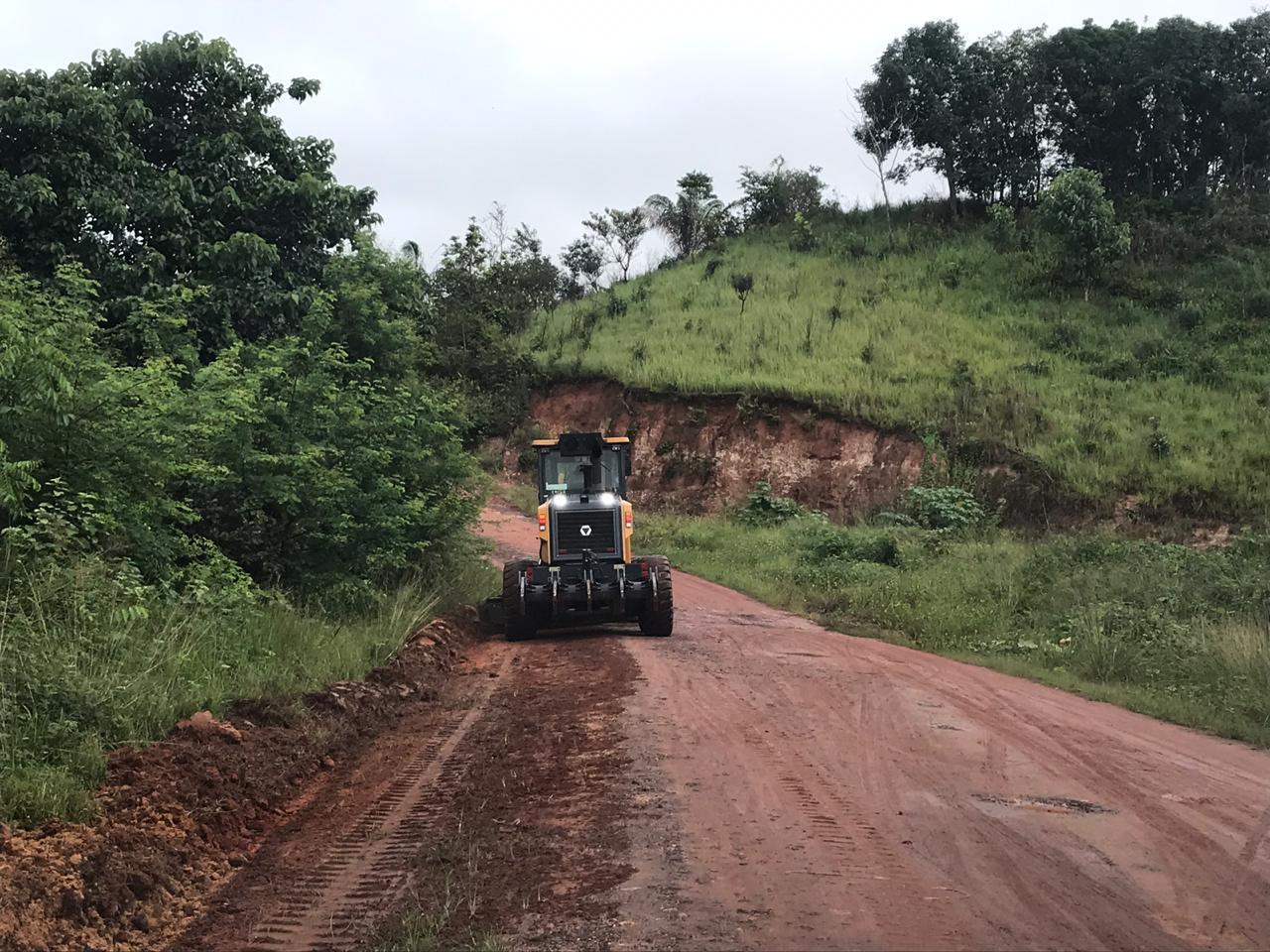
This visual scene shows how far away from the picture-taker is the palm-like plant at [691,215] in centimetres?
6031

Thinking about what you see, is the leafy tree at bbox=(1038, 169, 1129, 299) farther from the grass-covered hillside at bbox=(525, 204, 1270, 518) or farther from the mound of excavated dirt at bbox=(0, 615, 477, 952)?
the mound of excavated dirt at bbox=(0, 615, 477, 952)

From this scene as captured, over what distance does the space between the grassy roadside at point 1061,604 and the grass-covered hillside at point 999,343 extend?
614 centimetres

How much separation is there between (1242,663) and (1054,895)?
7675 mm

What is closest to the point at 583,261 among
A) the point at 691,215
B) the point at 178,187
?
the point at 691,215

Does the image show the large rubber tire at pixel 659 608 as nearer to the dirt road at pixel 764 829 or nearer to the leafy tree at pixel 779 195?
the dirt road at pixel 764 829

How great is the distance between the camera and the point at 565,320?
156 ft

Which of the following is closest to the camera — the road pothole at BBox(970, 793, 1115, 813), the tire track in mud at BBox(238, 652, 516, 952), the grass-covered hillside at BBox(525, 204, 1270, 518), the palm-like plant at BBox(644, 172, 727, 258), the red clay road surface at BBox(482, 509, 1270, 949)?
the red clay road surface at BBox(482, 509, 1270, 949)

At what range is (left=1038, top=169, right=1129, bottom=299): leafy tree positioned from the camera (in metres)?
37.3

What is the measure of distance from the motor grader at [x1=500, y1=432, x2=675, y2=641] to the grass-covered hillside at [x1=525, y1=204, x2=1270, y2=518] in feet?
58.5

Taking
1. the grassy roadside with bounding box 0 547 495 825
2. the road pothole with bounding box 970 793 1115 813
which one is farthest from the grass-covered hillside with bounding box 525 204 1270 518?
the grassy roadside with bounding box 0 547 495 825

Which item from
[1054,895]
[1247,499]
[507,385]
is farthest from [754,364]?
[1054,895]

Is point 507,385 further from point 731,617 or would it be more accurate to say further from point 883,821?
point 883,821

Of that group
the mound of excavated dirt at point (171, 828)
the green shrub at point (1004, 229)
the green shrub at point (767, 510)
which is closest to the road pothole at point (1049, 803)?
the mound of excavated dirt at point (171, 828)

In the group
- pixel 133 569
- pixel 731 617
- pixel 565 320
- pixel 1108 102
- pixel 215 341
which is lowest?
pixel 731 617
